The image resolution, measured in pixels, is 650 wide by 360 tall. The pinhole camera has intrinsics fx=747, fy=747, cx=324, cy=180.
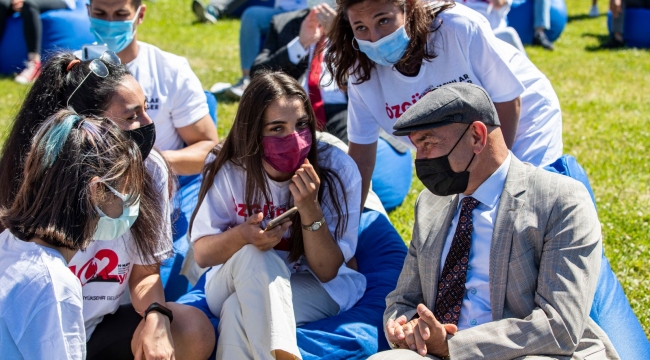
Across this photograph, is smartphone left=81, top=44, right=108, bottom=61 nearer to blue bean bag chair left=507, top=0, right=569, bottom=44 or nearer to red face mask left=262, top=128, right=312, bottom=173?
red face mask left=262, top=128, right=312, bottom=173

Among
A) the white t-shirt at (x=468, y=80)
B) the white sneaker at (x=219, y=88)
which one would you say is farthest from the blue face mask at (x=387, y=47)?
the white sneaker at (x=219, y=88)

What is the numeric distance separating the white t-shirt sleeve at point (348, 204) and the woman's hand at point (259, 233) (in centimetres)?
26

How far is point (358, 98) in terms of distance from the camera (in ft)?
11.8

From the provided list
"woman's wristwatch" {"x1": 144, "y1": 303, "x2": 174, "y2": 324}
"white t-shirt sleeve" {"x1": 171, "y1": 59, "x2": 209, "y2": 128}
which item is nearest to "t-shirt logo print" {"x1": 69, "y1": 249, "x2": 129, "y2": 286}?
"woman's wristwatch" {"x1": 144, "y1": 303, "x2": 174, "y2": 324}

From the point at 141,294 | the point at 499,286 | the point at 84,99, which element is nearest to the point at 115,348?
the point at 141,294

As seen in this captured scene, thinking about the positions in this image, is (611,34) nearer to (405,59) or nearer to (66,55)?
(405,59)

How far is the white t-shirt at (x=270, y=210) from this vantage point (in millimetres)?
3275

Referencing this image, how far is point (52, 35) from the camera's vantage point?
8320 millimetres

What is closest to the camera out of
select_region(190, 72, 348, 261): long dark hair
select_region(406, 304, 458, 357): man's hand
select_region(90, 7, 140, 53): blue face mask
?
select_region(406, 304, 458, 357): man's hand

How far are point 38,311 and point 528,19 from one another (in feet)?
29.7

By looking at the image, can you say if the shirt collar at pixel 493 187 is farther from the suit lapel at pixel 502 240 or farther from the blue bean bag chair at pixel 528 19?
the blue bean bag chair at pixel 528 19

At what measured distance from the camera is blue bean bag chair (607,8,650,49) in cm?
998

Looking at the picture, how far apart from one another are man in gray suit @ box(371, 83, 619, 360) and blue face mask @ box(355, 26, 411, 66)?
0.73 metres

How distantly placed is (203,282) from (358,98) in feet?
3.80
